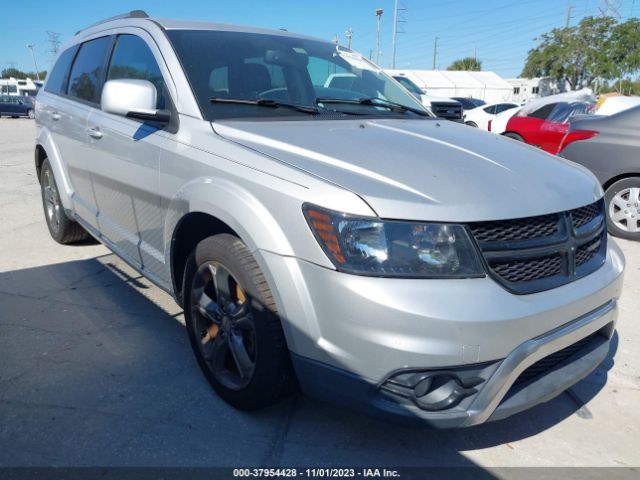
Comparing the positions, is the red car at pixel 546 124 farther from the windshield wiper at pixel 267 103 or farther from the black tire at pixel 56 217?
the black tire at pixel 56 217

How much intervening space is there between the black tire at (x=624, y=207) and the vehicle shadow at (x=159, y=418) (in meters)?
3.11

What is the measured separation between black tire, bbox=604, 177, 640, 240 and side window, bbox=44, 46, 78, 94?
5.42 m

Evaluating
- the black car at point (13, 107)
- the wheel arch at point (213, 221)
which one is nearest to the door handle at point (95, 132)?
the wheel arch at point (213, 221)

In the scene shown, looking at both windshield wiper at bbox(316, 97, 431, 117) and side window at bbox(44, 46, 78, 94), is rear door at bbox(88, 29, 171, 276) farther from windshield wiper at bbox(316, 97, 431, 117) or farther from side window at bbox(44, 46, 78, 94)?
side window at bbox(44, 46, 78, 94)

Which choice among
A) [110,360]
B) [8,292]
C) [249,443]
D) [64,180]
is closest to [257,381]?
[249,443]

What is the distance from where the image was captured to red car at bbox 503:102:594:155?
8242 millimetres

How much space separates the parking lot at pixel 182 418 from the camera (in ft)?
7.22

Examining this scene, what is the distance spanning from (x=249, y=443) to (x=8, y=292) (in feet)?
8.46

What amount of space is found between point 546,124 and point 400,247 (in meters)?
7.78

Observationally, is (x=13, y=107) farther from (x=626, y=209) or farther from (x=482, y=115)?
(x=626, y=209)

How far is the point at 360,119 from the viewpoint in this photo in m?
2.89

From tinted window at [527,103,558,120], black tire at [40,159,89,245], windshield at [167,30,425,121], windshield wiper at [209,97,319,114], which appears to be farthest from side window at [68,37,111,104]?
tinted window at [527,103,558,120]

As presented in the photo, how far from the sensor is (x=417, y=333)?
1761 mm

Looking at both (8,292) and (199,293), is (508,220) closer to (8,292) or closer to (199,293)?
(199,293)
